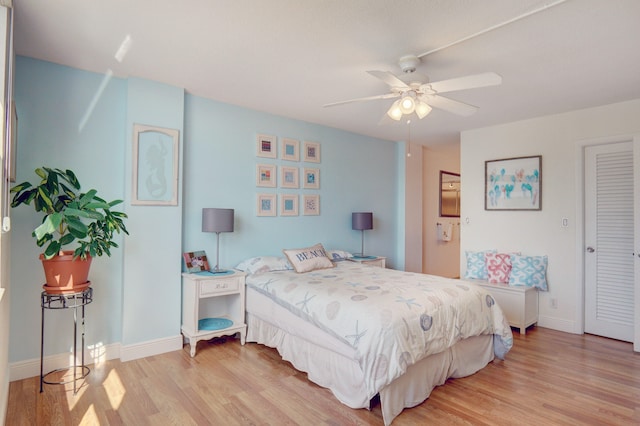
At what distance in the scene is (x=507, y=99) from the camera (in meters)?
3.60

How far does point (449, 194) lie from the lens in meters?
6.79

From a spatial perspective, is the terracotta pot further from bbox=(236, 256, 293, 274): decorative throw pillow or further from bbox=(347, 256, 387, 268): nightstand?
bbox=(347, 256, 387, 268): nightstand

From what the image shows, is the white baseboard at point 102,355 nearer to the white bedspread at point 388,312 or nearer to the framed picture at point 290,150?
the white bedspread at point 388,312

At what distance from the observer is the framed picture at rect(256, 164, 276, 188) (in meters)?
4.06

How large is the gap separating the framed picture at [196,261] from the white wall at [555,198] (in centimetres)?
355

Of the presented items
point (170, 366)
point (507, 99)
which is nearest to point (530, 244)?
point (507, 99)

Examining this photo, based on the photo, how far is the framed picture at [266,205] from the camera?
13.3 ft

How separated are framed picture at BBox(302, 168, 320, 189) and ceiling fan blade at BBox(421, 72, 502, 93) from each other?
229 cm

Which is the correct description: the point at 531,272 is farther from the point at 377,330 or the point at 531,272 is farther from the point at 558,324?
the point at 377,330

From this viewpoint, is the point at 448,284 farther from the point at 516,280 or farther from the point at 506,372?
the point at 516,280

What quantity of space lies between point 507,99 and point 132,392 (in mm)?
4168

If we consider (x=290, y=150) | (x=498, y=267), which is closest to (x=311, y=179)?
(x=290, y=150)

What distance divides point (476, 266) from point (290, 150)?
9.19 ft

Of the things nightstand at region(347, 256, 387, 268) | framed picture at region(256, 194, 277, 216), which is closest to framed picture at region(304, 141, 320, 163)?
framed picture at region(256, 194, 277, 216)
